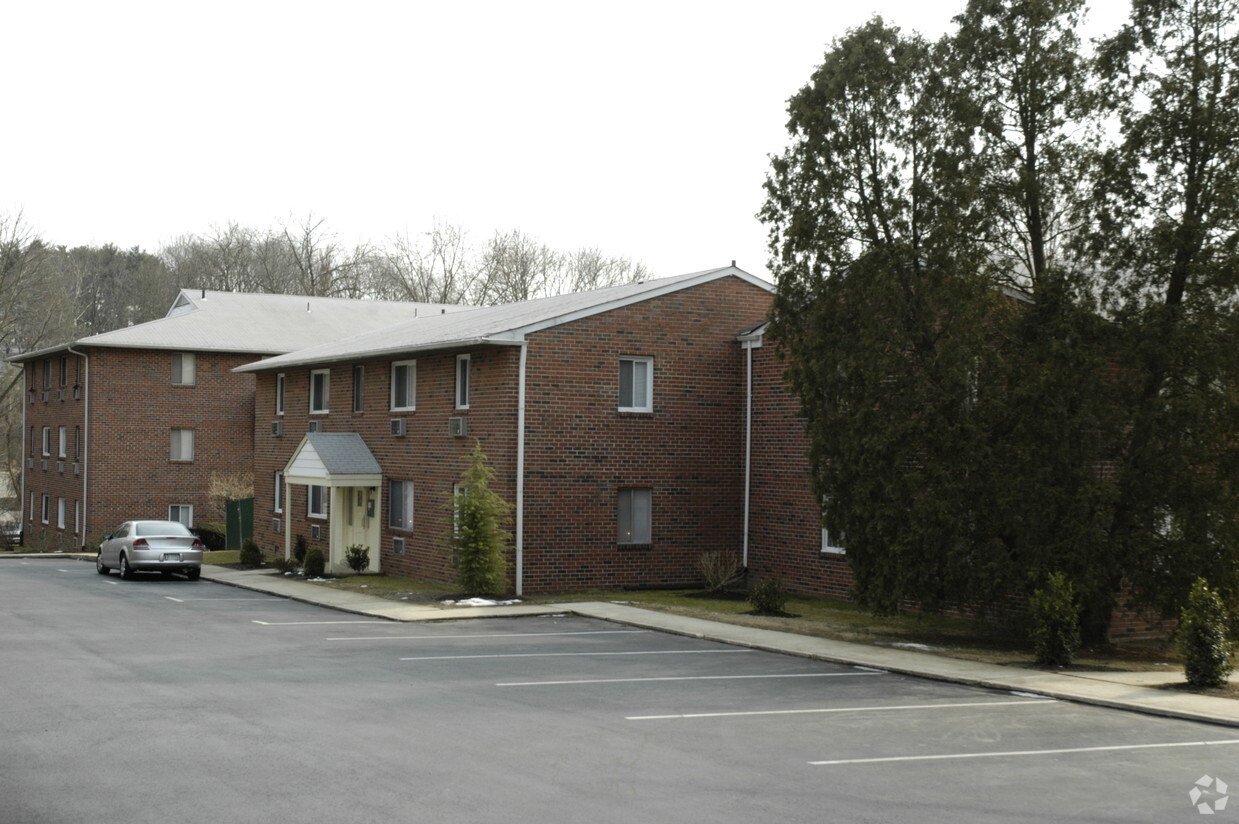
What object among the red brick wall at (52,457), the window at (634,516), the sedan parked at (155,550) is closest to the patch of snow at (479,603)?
the window at (634,516)

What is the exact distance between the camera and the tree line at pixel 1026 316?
17.5 m

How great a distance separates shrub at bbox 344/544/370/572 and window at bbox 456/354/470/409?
17.8 ft

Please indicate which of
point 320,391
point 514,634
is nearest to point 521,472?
point 514,634

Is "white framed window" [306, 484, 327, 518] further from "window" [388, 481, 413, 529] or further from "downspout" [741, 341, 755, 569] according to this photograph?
"downspout" [741, 341, 755, 569]

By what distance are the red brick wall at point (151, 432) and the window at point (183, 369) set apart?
0.54 ft

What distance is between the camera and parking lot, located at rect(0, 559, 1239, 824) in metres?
9.16

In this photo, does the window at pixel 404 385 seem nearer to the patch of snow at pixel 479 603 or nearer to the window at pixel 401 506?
the window at pixel 401 506

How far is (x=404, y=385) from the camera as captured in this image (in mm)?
30562

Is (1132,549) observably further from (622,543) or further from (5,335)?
(5,335)

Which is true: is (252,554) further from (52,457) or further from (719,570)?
(52,457)

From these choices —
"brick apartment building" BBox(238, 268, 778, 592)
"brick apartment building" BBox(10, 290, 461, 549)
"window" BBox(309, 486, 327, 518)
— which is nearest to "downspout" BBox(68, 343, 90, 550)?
"brick apartment building" BBox(10, 290, 461, 549)

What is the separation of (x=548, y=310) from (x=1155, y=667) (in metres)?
15.7

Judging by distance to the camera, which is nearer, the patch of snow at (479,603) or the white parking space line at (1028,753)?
the white parking space line at (1028,753)

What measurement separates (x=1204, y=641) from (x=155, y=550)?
81.8 feet
